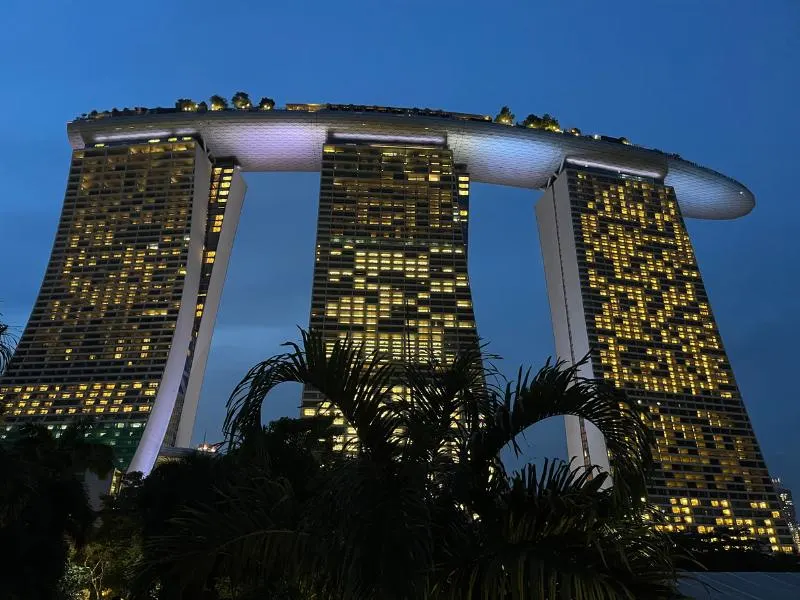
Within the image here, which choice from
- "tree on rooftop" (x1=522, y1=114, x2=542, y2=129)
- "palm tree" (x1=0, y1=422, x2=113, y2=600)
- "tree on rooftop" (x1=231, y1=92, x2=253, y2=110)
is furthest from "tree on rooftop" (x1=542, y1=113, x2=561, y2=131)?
"palm tree" (x1=0, y1=422, x2=113, y2=600)

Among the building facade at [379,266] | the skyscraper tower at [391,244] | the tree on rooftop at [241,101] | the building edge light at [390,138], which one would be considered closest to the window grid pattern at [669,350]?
the building facade at [379,266]

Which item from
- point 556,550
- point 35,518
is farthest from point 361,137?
point 556,550

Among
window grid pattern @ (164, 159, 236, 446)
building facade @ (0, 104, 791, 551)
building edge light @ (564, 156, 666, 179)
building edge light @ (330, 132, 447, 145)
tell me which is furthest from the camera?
building edge light @ (564, 156, 666, 179)

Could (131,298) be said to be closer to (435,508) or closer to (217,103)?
(217,103)

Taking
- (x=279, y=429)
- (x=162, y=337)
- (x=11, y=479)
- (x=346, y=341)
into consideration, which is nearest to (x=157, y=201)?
(x=162, y=337)

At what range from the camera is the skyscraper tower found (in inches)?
3575

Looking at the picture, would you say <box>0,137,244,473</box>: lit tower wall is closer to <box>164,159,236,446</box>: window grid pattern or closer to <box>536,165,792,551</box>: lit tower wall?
<box>164,159,236,446</box>: window grid pattern

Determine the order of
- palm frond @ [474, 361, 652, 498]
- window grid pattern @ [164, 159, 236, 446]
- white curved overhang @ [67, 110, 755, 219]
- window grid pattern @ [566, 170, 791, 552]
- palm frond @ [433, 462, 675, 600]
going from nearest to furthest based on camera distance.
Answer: palm frond @ [433, 462, 675, 600], palm frond @ [474, 361, 652, 498], window grid pattern @ [566, 170, 791, 552], window grid pattern @ [164, 159, 236, 446], white curved overhang @ [67, 110, 755, 219]

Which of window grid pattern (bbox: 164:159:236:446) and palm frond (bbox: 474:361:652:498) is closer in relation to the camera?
palm frond (bbox: 474:361:652:498)

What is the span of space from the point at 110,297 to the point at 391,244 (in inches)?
1355

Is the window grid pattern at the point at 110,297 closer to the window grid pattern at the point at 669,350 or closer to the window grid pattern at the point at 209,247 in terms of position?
the window grid pattern at the point at 209,247

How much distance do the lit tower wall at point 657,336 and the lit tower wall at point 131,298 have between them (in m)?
46.1

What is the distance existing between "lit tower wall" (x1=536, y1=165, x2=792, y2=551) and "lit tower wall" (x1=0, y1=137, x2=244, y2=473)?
Result: 4612 cm

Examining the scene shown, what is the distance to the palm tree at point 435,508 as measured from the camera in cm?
522
